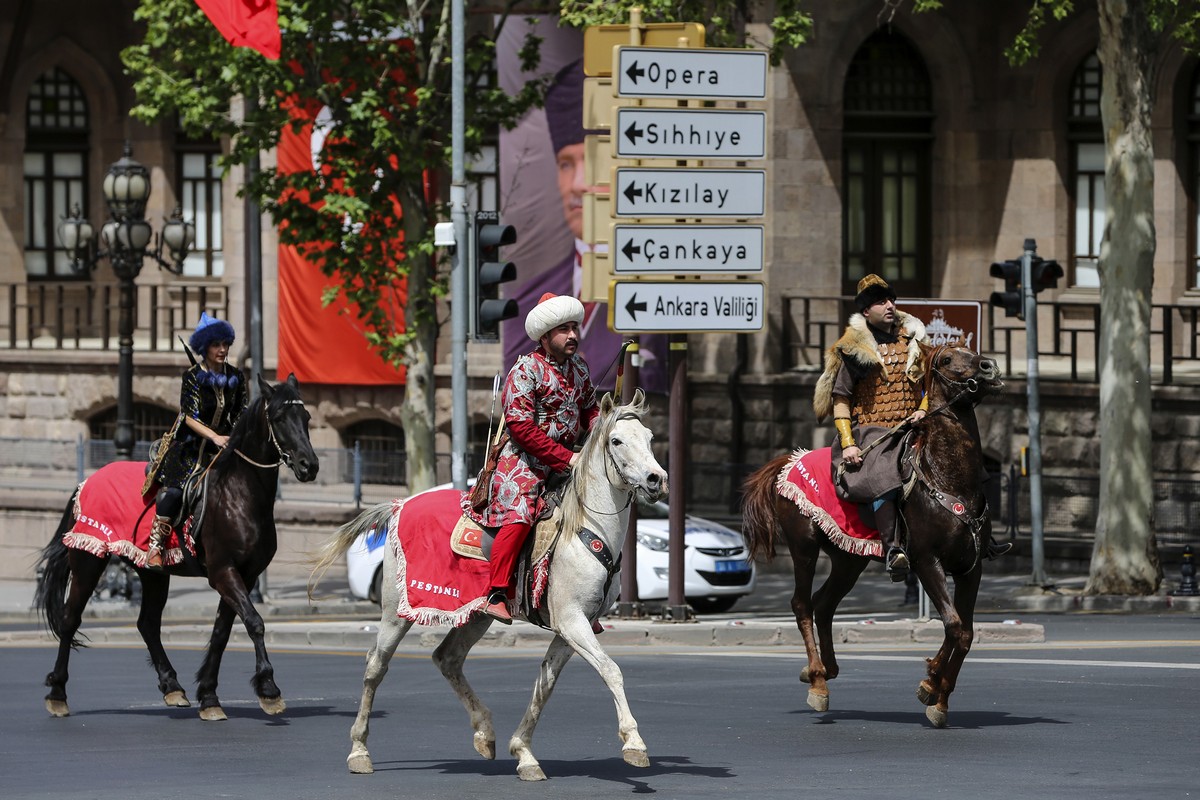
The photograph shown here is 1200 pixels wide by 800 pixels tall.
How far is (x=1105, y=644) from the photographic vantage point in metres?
18.3

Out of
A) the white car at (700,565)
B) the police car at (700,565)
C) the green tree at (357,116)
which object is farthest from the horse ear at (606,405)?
the green tree at (357,116)

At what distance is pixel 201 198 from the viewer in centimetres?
3838

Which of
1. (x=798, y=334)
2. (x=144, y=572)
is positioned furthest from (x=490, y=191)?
(x=144, y=572)

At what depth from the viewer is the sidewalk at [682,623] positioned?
63.4ft

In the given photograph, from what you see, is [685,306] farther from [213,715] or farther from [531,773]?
[531,773]

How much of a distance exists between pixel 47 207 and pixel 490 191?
971 centimetres

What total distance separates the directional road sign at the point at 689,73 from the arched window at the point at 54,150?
71.1 ft

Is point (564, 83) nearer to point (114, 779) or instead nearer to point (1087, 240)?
point (1087, 240)

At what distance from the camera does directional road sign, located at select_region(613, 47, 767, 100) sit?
771 inches

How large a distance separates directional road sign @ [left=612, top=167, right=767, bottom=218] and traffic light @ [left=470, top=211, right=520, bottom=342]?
1.85m

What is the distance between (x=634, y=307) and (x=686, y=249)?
0.76 metres

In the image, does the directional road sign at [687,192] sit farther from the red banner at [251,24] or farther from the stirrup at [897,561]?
the stirrup at [897,561]

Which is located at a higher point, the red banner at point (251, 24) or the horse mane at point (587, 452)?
the red banner at point (251, 24)

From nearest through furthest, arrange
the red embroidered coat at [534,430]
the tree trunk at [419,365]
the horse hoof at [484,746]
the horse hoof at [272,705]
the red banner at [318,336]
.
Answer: the red embroidered coat at [534,430], the horse hoof at [484,746], the horse hoof at [272,705], the tree trunk at [419,365], the red banner at [318,336]
